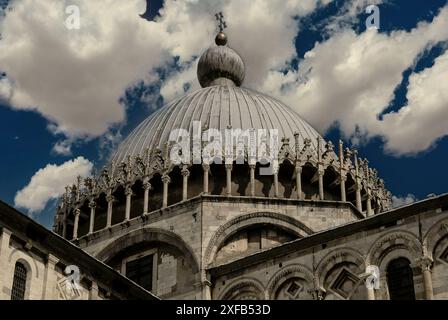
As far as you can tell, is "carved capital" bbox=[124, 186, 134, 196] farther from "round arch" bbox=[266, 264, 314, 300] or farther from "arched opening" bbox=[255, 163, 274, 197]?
"round arch" bbox=[266, 264, 314, 300]

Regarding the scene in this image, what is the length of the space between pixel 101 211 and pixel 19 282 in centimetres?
1328

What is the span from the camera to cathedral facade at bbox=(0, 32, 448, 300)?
29.5 m

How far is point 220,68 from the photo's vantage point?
4359 cm

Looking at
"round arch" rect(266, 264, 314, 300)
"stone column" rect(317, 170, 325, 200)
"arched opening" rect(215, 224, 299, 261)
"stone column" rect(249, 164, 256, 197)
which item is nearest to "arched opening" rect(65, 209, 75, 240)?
"arched opening" rect(215, 224, 299, 261)

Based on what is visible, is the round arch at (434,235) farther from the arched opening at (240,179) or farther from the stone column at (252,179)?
the arched opening at (240,179)

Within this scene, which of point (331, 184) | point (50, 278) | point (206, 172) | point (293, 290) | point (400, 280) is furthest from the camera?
point (331, 184)

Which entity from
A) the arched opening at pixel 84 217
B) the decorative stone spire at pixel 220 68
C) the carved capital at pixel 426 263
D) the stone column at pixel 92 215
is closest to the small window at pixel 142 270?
the stone column at pixel 92 215

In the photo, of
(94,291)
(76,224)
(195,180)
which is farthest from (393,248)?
(76,224)

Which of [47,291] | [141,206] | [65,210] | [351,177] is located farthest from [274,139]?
[47,291]

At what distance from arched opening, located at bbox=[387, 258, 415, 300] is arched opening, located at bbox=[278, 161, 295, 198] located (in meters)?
8.36

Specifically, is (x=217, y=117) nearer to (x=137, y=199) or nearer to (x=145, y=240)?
(x=137, y=199)

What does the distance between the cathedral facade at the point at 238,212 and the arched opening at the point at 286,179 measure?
4 cm

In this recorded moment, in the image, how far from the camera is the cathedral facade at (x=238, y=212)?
96.8 ft
